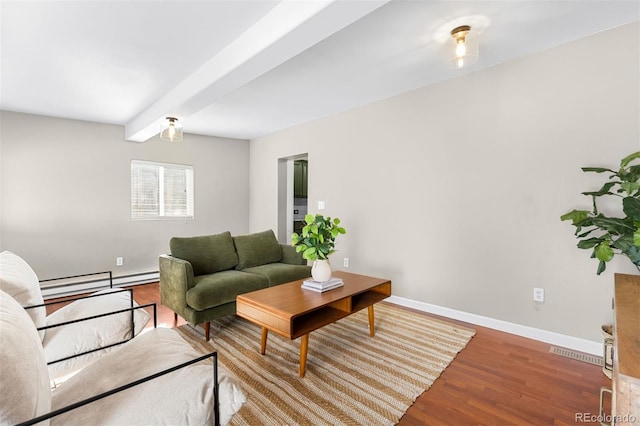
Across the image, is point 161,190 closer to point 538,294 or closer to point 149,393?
point 149,393

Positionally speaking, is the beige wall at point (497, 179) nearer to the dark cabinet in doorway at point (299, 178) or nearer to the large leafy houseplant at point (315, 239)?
the large leafy houseplant at point (315, 239)

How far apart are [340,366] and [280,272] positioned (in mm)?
1222

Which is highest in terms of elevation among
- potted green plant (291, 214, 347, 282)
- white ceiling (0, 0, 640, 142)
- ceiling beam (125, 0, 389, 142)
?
white ceiling (0, 0, 640, 142)

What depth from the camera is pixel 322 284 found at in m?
2.38

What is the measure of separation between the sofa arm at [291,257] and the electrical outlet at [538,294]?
2240mm

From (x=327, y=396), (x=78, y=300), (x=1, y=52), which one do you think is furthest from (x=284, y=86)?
(x=327, y=396)

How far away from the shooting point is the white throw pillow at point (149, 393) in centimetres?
99

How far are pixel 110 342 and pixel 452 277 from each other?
283 centimetres

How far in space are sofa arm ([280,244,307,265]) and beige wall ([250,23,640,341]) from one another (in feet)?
2.37

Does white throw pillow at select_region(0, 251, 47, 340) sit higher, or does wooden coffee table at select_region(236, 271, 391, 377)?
white throw pillow at select_region(0, 251, 47, 340)

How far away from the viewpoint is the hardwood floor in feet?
5.38

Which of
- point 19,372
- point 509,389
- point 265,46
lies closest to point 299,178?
point 265,46

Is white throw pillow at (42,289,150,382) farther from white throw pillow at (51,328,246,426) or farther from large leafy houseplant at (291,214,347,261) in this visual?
large leafy houseplant at (291,214,347,261)

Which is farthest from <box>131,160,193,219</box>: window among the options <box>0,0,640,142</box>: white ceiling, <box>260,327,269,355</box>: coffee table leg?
<box>260,327,269,355</box>: coffee table leg
